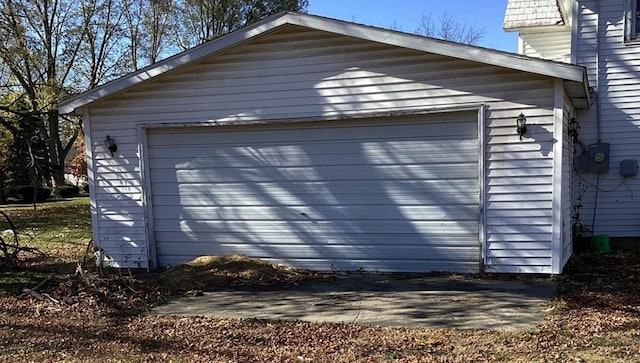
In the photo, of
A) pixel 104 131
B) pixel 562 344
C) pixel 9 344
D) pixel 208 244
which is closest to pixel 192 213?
pixel 208 244

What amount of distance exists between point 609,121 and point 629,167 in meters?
0.83

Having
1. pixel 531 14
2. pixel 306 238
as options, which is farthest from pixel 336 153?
pixel 531 14

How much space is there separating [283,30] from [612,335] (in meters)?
5.33

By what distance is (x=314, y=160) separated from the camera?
7172 mm

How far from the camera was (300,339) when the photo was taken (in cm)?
432

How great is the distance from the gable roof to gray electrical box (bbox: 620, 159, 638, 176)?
4.71 feet

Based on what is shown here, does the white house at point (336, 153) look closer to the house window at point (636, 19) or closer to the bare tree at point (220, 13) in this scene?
the house window at point (636, 19)

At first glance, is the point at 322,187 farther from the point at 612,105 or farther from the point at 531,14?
the point at 531,14

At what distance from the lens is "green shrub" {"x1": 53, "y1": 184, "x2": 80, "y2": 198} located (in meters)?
28.3

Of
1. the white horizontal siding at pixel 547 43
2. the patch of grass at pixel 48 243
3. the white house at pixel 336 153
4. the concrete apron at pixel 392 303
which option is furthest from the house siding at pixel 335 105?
the white horizontal siding at pixel 547 43

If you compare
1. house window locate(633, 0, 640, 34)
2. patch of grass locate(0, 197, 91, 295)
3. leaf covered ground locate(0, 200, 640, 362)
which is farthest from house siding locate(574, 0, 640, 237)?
patch of grass locate(0, 197, 91, 295)

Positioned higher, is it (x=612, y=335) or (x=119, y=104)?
(x=119, y=104)

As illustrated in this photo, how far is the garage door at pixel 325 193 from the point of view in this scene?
6.72 m

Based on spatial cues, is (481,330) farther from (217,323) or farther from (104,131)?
(104,131)
